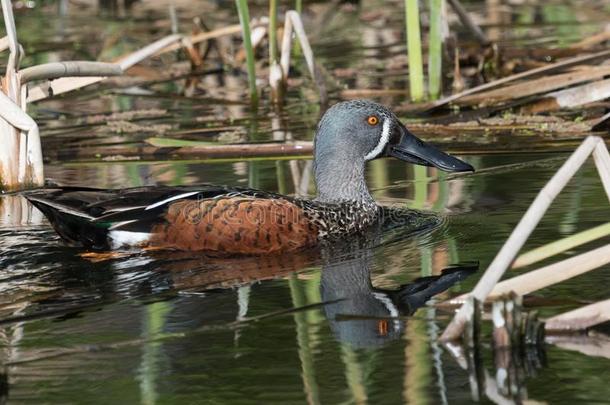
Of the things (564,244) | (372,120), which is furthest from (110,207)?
(564,244)

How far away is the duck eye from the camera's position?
775 cm

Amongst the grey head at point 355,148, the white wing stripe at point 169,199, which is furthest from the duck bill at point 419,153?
the white wing stripe at point 169,199

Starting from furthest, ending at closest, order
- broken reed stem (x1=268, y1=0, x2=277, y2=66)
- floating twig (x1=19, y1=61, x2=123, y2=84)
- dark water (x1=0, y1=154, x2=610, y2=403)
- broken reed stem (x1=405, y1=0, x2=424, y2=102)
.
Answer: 1. broken reed stem (x1=268, y1=0, x2=277, y2=66)
2. broken reed stem (x1=405, y1=0, x2=424, y2=102)
3. floating twig (x1=19, y1=61, x2=123, y2=84)
4. dark water (x1=0, y1=154, x2=610, y2=403)

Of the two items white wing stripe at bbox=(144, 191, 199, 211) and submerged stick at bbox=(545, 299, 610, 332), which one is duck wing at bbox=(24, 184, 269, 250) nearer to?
white wing stripe at bbox=(144, 191, 199, 211)

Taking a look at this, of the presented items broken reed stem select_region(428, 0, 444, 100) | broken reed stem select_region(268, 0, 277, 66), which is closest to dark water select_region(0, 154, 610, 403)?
broken reed stem select_region(428, 0, 444, 100)

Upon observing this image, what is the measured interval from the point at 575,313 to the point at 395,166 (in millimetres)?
4686

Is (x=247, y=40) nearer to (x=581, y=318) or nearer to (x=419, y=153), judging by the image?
(x=419, y=153)

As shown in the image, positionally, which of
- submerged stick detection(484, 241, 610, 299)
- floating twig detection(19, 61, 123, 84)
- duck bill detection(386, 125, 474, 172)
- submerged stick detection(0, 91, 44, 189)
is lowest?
submerged stick detection(484, 241, 610, 299)

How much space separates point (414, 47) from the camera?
9844 millimetres

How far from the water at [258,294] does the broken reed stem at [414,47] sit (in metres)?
0.88

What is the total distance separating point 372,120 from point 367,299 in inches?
87.3

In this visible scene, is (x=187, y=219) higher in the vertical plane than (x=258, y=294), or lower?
higher

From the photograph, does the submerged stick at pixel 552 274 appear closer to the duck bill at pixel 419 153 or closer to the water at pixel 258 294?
the water at pixel 258 294

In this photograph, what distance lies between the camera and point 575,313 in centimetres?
472
